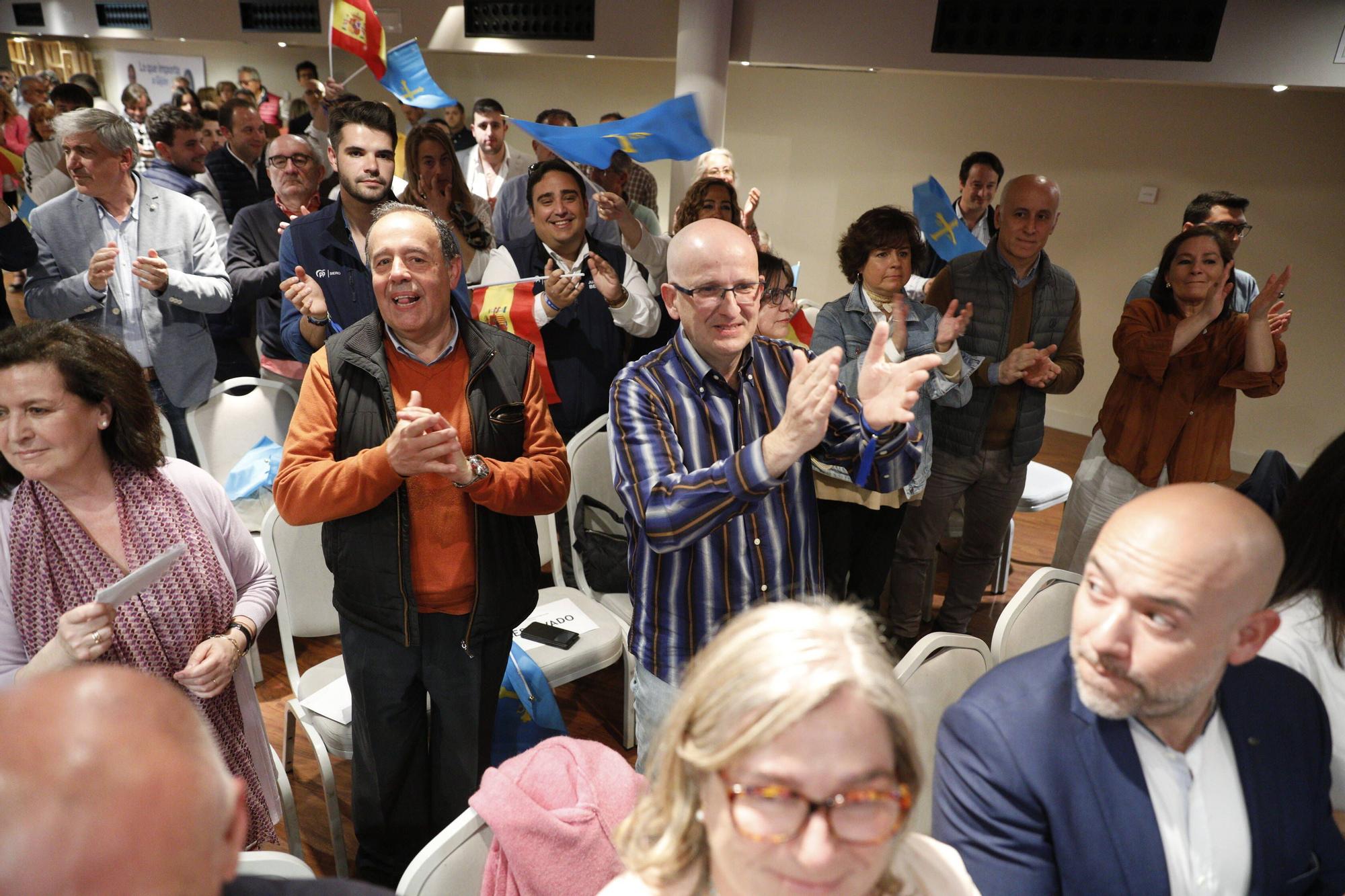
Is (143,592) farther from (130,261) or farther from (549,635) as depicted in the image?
(130,261)

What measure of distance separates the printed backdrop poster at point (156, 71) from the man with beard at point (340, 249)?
11244 mm

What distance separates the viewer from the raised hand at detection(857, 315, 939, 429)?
173 centimetres

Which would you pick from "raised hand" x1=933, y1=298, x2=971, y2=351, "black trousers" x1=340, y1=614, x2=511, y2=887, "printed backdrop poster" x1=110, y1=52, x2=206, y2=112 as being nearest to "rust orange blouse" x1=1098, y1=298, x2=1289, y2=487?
"raised hand" x1=933, y1=298, x2=971, y2=351

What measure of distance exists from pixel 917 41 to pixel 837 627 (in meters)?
4.19

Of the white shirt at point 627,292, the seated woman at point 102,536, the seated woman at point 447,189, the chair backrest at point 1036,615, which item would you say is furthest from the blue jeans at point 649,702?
the seated woman at point 447,189

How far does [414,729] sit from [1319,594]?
1.99 m

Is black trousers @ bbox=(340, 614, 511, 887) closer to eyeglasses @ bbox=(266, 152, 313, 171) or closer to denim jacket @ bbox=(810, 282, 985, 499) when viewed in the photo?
denim jacket @ bbox=(810, 282, 985, 499)

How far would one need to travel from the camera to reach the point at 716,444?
1.87 metres

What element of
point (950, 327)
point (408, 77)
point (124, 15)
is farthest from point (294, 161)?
point (124, 15)

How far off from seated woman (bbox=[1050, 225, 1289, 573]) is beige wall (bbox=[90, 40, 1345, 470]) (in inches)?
107

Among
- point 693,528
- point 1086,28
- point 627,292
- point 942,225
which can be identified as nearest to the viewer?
point 693,528

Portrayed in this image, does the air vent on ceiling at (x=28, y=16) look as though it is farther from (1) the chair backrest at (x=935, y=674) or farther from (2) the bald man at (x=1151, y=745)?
A: (2) the bald man at (x=1151, y=745)

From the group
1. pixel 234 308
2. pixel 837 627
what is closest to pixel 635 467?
pixel 837 627

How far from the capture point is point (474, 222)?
3.56 meters
